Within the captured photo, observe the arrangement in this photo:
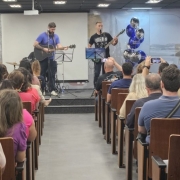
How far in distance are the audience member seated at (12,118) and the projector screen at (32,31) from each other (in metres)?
8.17

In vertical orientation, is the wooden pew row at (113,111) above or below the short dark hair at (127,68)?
below

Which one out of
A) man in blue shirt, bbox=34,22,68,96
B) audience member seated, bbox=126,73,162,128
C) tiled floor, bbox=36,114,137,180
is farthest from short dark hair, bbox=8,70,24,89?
man in blue shirt, bbox=34,22,68,96

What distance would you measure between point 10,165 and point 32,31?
28.9ft

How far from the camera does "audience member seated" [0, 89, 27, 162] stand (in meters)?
2.51

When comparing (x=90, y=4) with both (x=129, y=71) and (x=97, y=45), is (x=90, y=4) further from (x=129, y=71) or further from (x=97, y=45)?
(x=129, y=71)

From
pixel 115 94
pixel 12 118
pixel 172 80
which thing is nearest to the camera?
pixel 12 118

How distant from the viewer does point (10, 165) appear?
7.73ft

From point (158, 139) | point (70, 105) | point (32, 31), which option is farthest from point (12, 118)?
point (32, 31)

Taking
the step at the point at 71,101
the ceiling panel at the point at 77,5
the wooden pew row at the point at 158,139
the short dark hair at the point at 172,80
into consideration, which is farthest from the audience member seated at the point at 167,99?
the ceiling panel at the point at 77,5

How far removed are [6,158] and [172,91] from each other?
1390 millimetres

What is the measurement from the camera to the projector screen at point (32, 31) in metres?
10.7

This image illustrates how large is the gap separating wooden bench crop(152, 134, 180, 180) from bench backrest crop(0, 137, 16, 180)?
96 centimetres

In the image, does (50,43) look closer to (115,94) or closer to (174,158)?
(115,94)

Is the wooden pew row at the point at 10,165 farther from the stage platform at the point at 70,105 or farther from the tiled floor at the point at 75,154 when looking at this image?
the stage platform at the point at 70,105
